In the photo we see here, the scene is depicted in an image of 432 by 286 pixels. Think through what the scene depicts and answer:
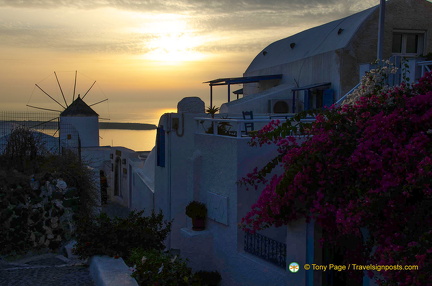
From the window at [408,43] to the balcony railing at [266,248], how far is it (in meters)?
16.3

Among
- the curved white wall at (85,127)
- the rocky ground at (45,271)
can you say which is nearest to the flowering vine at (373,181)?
the rocky ground at (45,271)

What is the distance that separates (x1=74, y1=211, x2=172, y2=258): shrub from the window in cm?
1915

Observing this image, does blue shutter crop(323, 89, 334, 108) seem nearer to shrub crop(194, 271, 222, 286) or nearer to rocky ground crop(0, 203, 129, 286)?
shrub crop(194, 271, 222, 286)

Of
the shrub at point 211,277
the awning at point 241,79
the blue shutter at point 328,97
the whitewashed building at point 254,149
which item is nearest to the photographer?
the whitewashed building at point 254,149

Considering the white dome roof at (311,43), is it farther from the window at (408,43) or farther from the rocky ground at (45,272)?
the rocky ground at (45,272)

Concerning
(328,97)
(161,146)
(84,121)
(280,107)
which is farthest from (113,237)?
(84,121)

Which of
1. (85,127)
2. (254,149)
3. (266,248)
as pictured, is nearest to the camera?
(266,248)

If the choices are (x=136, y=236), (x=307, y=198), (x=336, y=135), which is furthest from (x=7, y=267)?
(x=336, y=135)

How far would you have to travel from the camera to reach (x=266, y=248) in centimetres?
1109

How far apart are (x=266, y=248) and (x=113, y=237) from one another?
Answer: 4393 mm

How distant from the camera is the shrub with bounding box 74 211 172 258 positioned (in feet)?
25.6

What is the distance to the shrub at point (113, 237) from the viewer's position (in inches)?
307

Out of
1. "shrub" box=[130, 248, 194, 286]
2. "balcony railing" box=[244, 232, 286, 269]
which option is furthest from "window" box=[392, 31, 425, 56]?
"shrub" box=[130, 248, 194, 286]

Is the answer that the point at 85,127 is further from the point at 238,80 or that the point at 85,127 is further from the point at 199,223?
the point at 199,223
